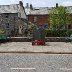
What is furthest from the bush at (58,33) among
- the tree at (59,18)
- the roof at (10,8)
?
the roof at (10,8)

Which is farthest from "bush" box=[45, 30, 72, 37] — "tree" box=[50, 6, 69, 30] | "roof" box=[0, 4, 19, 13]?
"roof" box=[0, 4, 19, 13]

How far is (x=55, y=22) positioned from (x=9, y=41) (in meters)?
24.1

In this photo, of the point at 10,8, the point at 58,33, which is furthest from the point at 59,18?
the point at 58,33

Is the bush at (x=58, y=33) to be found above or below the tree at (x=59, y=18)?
above

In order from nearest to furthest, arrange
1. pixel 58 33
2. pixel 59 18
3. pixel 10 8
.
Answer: pixel 58 33 → pixel 59 18 → pixel 10 8

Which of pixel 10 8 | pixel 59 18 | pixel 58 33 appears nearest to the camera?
pixel 58 33

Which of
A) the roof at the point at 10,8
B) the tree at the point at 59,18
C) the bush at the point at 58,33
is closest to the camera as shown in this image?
the bush at the point at 58,33

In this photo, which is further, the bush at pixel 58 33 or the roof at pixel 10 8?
the roof at pixel 10 8

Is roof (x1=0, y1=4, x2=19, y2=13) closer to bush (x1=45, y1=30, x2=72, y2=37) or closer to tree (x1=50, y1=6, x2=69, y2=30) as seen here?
tree (x1=50, y1=6, x2=69, y2=30)

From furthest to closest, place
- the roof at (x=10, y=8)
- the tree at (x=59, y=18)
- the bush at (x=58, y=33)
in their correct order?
the roof at (x=10, y=8) < the tree at (x=59, y=18) < the bush at (x=58, y=33)

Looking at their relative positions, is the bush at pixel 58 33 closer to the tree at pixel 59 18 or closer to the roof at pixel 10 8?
the tree at pixel 59 18

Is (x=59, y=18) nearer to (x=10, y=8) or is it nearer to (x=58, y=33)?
(x=10, y=8)

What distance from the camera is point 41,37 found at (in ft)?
88.1

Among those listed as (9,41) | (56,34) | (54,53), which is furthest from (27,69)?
(56,34)
